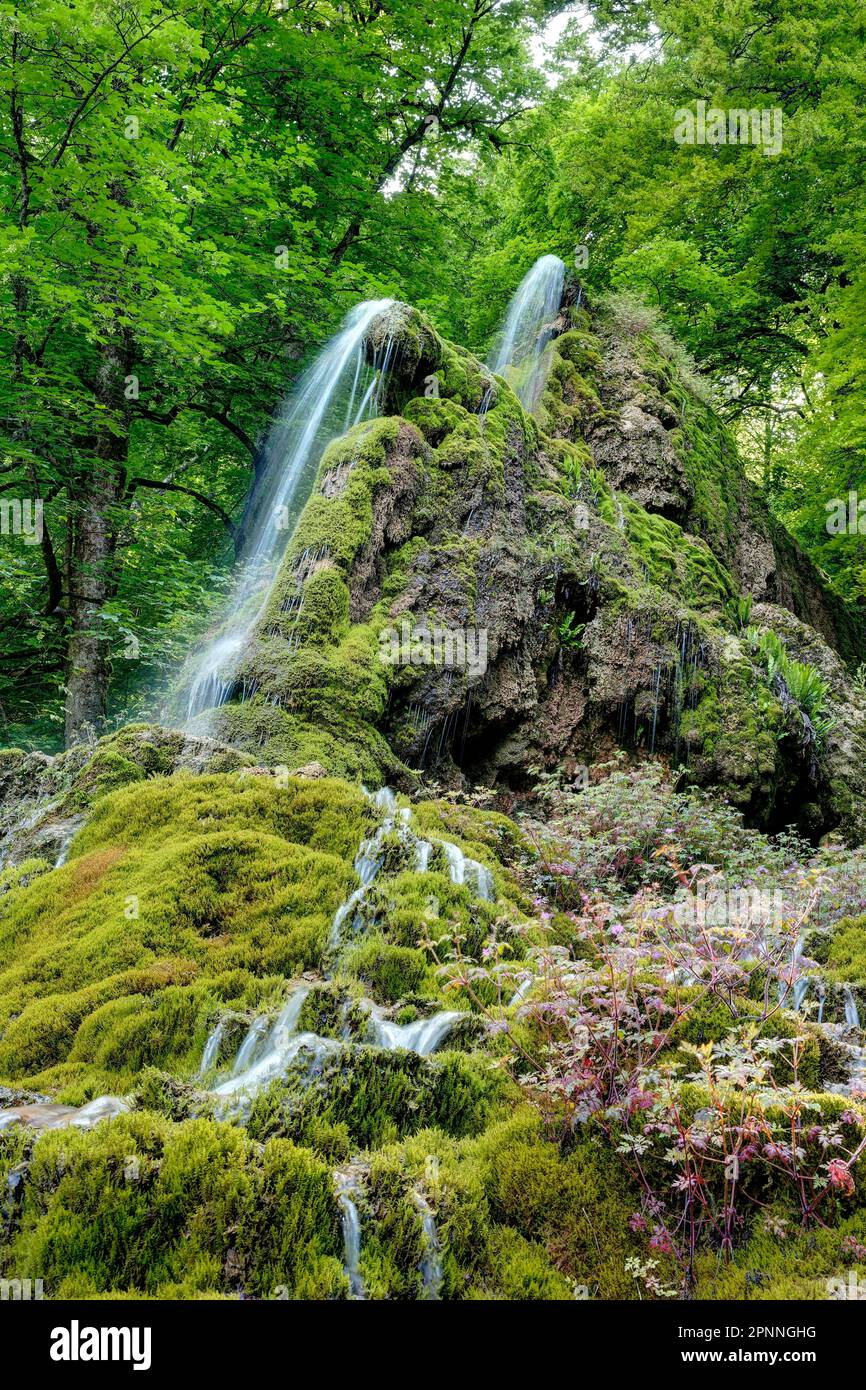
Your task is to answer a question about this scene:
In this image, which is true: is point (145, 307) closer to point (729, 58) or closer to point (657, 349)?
point (729, 58)

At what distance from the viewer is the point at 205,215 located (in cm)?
1016

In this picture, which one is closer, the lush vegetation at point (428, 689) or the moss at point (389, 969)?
the lush vegetation at point (428, 689)

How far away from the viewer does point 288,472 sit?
32.8ft

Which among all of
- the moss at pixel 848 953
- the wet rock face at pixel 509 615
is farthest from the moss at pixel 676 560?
the moss at pixel 848 953

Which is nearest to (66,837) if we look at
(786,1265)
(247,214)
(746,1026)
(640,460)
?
(746,1026)

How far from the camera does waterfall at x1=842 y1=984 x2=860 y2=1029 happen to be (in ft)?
16.3

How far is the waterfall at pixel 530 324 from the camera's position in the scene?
1318 cm

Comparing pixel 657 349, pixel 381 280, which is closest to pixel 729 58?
pixel 657 349

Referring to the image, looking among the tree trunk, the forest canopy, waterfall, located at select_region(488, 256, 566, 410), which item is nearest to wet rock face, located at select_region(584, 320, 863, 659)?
waterfall, located at select_region(488, 256, 566, 410)

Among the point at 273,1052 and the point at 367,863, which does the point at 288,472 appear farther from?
the point at 273,1052

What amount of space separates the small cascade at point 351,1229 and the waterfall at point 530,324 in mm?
12143

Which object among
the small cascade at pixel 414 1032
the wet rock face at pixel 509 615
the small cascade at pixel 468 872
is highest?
the wet rock face at pixel 509 615

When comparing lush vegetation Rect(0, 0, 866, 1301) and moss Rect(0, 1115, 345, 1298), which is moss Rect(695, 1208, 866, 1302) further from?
moss Rect(0, 1115, 345, 1298)

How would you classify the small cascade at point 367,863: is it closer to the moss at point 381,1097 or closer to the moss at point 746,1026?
the moss at point 381,1097
